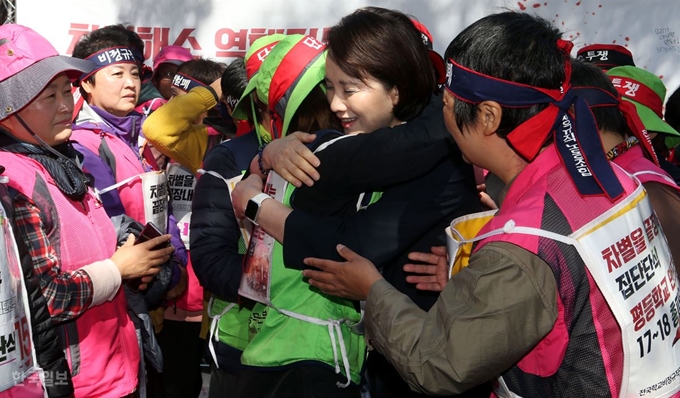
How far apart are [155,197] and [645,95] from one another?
245 centimetres

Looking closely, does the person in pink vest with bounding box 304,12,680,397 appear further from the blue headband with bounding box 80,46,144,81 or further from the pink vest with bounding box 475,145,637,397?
the blue headband with bounding box 80,46,144,81

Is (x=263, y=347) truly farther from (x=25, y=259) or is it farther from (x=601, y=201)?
(x=601, y=201)

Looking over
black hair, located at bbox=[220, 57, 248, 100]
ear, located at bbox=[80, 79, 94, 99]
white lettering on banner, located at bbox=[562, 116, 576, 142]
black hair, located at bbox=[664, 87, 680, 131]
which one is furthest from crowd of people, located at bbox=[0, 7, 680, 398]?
black hair, located at bbox=[664, 87, 680, 131]

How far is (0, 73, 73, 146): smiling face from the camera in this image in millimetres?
3014

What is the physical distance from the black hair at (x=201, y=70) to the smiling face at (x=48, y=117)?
8.46 ft

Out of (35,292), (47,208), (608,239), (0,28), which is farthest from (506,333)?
(0,28)

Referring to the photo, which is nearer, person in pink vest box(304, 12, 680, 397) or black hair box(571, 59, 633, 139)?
person in pink vest box(304, 12, 680, 397)

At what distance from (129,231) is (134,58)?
1.88 metres

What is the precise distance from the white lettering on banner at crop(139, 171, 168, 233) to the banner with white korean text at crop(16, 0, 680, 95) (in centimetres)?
254

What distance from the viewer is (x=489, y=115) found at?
2.04m

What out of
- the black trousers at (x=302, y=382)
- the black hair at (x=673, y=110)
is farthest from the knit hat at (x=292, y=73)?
the black hair at (x=673, y=110)

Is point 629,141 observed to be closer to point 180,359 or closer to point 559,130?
point 559,130

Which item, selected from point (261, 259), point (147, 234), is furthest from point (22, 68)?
point (261, 259)

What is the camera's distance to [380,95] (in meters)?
2.71
